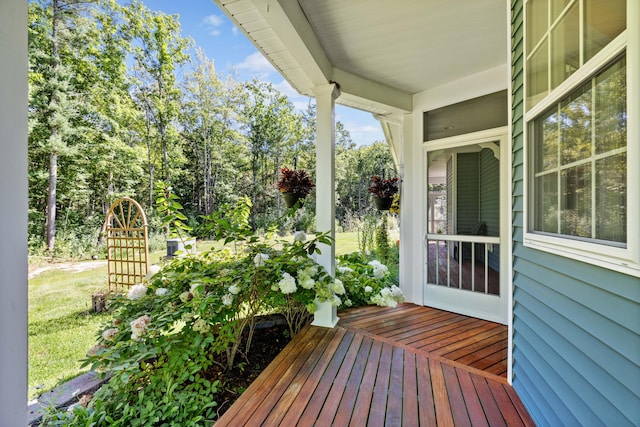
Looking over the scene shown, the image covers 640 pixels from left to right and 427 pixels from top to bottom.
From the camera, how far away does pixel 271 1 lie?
5.35 feet

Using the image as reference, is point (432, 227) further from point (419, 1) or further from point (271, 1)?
point (271, 1)

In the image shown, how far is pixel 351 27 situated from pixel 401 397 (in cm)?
271

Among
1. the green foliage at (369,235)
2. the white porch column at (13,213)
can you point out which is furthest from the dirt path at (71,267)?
the white porch column at (13,213)

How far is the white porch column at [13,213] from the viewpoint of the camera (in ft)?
1.69

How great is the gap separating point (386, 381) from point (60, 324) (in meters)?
4.05

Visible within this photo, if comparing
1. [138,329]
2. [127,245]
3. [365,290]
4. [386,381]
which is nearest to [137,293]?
[138,329]

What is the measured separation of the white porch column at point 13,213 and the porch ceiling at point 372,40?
1492mm

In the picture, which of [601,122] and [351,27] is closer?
[601,122]

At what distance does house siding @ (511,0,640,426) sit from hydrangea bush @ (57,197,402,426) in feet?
4.56

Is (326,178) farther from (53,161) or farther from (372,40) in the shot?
(53,161)

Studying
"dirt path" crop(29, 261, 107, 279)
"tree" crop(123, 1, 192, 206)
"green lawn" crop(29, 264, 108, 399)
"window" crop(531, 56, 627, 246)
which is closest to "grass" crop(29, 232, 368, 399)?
"green lawn" crop(29, 264, 108, 399)

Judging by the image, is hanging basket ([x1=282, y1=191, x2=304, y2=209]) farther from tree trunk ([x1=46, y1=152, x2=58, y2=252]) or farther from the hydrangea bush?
tree trunk ([x1=46, y1=152, x2=58, y2=252])

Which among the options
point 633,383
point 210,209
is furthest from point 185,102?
point 633,383

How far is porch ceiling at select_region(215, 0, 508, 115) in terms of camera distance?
187 centimetres
